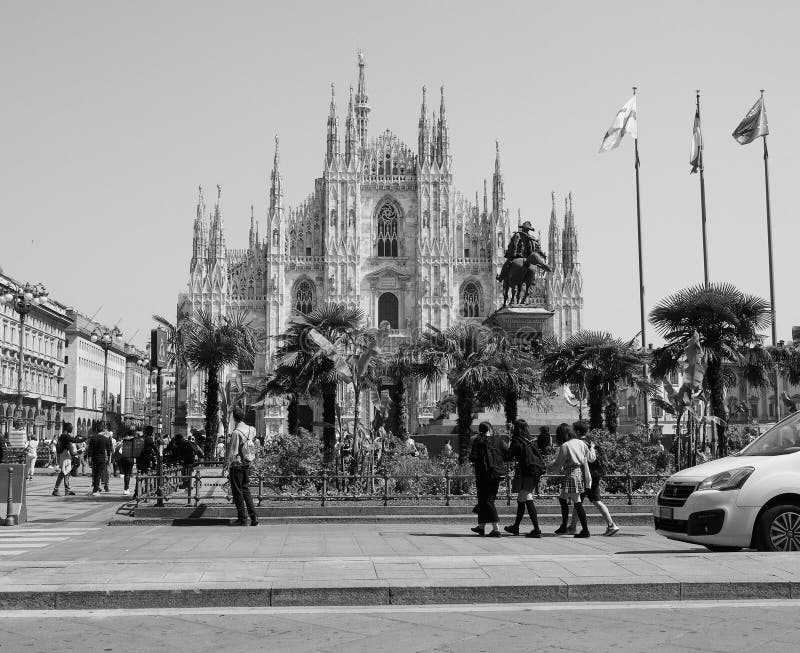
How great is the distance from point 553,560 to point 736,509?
186 cm

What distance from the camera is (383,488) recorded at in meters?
17.5

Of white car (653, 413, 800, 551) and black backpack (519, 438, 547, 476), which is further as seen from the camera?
black backpack (519, 438, 547, 476)

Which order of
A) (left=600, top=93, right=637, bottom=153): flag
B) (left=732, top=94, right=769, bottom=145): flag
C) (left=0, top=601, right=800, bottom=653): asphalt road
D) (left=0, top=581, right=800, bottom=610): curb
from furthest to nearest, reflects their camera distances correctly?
(left=600, top=93, right=637, bottom=153): flag < (left=732, top=94, right=769, bottom=145): flag < (left=0, top=581, right=800, bottom=610): curb < (left=0, top=601, right=800, bottom=653): asphalt road

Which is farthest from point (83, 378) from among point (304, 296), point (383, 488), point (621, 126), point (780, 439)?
point (780, 439)

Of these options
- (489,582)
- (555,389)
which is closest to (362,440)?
(489,582)

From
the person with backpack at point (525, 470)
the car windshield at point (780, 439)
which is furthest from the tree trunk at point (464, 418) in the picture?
the car windshield at point (780, 439)

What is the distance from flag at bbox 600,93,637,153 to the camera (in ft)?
125

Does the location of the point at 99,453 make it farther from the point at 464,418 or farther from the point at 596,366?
the point at 596,366

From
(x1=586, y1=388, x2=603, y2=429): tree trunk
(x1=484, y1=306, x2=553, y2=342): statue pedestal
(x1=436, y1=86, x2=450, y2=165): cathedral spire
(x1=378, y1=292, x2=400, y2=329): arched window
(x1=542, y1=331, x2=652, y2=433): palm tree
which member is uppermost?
(x1=436, y1=86, x2=450, y2=165): cathedral spire

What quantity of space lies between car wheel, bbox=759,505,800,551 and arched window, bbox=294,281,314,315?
71.3 metres

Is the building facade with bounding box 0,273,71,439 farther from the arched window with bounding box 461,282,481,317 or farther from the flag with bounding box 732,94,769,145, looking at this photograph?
the flag with bounding box 732,94,769,145

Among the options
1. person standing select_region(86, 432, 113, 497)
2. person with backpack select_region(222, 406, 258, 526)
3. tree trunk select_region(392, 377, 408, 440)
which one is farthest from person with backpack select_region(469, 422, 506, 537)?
tree trunk select_region(392, 377, 408, 440)

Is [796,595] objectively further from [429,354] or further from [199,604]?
[429,354]

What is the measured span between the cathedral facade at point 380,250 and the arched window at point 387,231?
0.08 m
